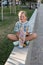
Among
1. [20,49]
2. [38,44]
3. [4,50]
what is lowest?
[38,44]

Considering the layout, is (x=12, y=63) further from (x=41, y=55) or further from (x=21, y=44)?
(x=41, y=55)

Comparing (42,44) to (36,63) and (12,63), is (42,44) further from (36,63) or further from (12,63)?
(12,63)

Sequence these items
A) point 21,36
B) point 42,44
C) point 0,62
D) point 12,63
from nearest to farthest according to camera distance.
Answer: point 12,63 < point 0,62 < point 21,36 < point 42,44

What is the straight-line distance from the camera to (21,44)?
265 inches

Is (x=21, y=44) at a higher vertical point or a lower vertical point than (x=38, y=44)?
higher

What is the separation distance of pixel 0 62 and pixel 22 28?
3.25 feet

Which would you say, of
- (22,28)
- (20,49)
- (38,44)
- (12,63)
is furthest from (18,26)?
(38,44)

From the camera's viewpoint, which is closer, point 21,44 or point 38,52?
point 21,44

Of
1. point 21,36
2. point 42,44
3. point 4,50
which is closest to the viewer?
point 21,36

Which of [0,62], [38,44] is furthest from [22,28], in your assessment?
[38,44]

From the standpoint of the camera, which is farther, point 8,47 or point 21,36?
point 8,47

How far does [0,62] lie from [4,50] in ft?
5.10

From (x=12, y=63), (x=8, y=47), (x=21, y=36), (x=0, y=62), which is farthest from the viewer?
(x=8, y=47)

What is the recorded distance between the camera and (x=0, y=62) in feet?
20.9
